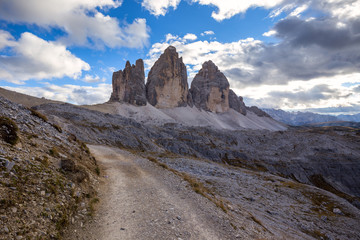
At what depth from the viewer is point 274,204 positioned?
2362 centimetres

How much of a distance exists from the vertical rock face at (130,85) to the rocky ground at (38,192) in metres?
144

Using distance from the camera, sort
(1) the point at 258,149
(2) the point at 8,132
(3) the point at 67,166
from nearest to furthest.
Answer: (2) the point at 8,132 < (3) the point at 67,166 < (1) the point at 258,149

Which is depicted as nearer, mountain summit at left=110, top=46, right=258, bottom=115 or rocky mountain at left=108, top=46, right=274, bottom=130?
rocky mountain at left=108, top=46, right=274, bottom=130

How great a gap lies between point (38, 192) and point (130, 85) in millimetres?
155709

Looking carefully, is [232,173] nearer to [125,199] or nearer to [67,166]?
[125,199]

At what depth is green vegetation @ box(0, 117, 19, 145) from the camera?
33.3ft

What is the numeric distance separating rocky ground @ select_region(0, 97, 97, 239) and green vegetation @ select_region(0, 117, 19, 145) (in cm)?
19

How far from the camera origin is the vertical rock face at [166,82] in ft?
570

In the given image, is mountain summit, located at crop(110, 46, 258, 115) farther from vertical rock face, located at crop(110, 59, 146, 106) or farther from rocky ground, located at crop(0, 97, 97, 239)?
rocky ground, located at crop(0, 97, 97, 239)

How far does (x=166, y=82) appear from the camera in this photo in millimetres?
175500

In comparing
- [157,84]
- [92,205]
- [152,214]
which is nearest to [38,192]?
[92,205]

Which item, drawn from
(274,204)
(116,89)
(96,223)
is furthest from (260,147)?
(116,89)

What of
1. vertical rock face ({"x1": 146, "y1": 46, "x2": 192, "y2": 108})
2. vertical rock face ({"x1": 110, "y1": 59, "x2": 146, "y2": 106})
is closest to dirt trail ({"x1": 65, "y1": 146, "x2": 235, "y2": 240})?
vertical rock face ({"x1": 110, "y1": 59, "x2": 146, "y2": 106})

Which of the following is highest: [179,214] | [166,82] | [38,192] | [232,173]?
[166,82]
